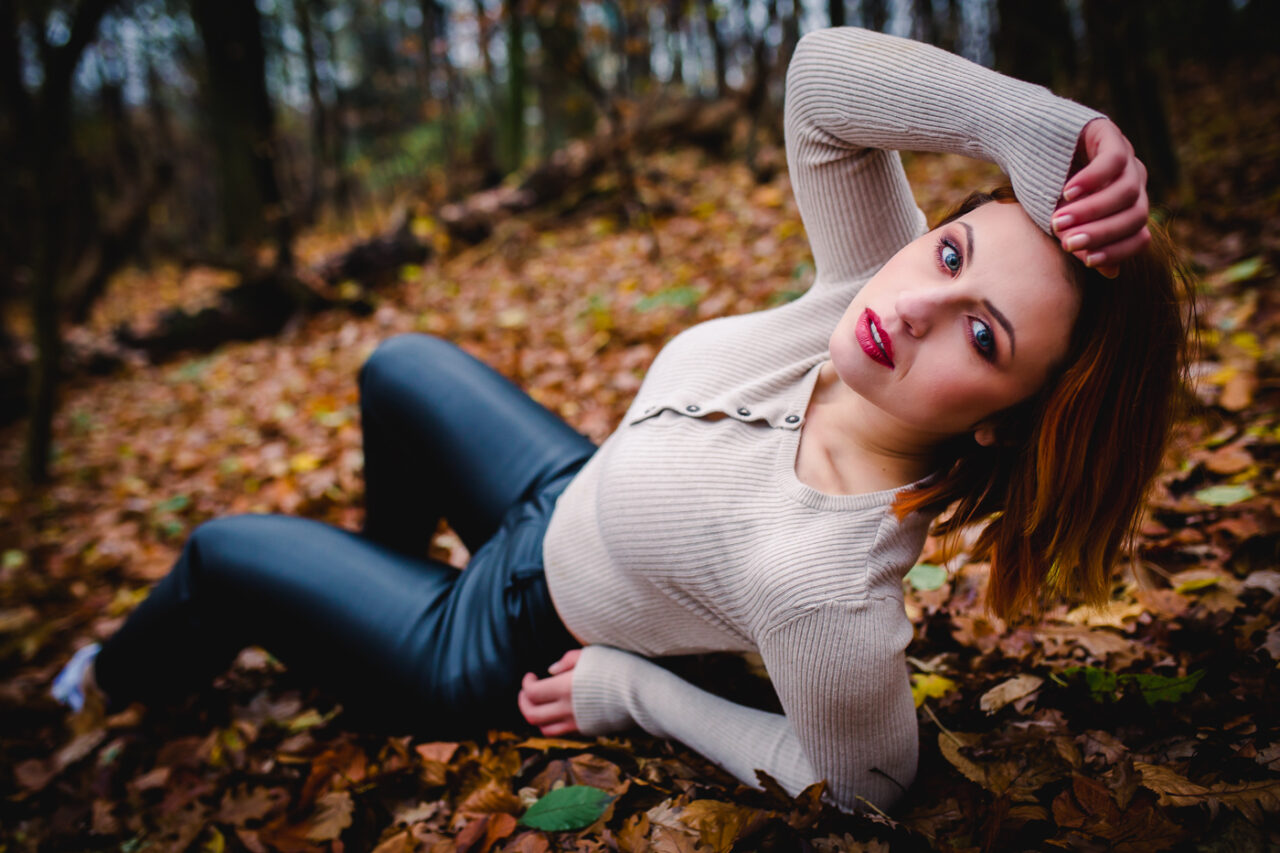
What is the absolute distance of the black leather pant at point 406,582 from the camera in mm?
1684

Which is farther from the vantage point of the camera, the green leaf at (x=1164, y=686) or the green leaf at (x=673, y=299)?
the green leaf at (x=673, y=299)

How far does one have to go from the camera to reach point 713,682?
5.93ft

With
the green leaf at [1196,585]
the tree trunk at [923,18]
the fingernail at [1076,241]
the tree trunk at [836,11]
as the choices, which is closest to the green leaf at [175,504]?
the fingernail at [1076,241]

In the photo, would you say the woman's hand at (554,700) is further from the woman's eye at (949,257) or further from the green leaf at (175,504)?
the green leaf at (175,504)

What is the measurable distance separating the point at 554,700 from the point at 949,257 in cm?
127

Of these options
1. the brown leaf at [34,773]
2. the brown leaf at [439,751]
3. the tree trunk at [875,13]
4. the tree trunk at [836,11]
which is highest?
the tree trunk at [875,13]

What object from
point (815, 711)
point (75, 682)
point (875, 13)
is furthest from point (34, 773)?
point (875, 13)

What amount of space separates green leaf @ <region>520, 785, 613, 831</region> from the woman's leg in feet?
2.30

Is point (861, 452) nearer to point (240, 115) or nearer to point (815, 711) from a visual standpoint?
point (815, 711)

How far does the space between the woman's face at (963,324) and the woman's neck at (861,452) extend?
0.09m

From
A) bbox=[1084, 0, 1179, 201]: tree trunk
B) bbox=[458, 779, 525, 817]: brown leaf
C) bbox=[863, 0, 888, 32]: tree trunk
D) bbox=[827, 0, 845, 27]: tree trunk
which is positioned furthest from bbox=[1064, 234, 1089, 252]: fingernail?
bbox=[863, 0, 888, 32]: tree trunk

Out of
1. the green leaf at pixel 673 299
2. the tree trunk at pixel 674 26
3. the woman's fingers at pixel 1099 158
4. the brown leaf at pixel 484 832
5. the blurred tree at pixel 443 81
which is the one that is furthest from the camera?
the blurred tree at pixel 443 81

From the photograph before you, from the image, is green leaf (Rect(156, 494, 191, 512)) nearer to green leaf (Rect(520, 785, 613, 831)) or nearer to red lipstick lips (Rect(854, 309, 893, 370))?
green leaf (Rect(520, 785, 613, 831))

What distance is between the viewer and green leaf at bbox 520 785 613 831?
1424 mm
